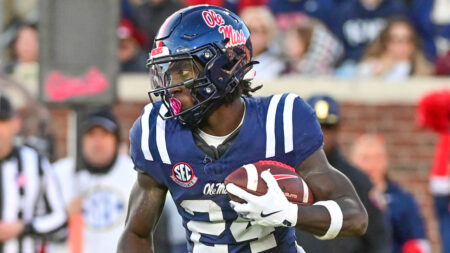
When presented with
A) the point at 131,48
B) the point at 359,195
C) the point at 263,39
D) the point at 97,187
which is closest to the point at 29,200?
the point at 97,187

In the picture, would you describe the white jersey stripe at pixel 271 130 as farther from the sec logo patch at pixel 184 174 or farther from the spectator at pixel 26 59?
the spectator at pixel 26 59

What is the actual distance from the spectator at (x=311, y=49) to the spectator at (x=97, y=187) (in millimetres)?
1946

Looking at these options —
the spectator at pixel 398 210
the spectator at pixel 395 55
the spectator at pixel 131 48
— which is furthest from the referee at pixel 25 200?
the spectator at pixel 395 55

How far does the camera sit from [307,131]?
4.77 metres

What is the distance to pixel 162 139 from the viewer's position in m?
4.87

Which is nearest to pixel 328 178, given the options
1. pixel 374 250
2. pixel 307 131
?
pixel 307 131

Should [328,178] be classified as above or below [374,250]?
above

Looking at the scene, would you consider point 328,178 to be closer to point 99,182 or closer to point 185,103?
point 185,103

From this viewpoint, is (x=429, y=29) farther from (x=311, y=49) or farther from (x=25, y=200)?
(x=25, y=200)

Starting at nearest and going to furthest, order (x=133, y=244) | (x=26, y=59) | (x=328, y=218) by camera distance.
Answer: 1. (x=328, y=218)
2. (x=133, y=244)
3. (x=26, y=59)

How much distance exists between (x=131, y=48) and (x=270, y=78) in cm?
127

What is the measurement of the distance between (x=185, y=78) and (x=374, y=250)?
2952mm

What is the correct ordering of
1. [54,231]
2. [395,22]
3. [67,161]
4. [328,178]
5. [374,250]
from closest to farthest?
1. [328,178]
2. [374,250]
3. [54,231]
4. [67,161]
5. [395,22]

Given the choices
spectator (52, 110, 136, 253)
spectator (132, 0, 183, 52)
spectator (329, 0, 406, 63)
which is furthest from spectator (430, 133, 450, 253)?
spectator (132, 0, 183, 52)
